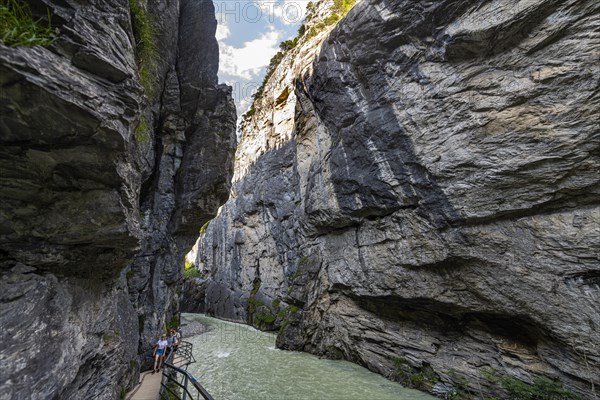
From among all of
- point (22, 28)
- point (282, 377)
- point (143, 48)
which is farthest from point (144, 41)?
point (282, 377)

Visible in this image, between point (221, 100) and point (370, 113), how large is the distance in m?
7.03

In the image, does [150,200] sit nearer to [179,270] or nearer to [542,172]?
[179,270]

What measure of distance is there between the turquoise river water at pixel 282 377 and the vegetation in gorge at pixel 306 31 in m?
22.8

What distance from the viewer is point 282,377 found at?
12234 mm

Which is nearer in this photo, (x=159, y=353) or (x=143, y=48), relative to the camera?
(x=143, y=48)

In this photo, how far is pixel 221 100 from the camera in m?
13.0

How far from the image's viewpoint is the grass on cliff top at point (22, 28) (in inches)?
128

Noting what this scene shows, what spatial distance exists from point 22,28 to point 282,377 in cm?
1361

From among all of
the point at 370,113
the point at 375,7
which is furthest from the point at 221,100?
the point at 375,7

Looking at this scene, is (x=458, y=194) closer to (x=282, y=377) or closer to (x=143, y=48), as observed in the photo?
(x=282, y=377)

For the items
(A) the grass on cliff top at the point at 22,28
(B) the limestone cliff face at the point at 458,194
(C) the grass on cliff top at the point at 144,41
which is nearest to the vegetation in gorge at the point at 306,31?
(B) the limestone cliff face at the point at 458,194

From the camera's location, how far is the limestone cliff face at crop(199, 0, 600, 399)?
26.3 feet

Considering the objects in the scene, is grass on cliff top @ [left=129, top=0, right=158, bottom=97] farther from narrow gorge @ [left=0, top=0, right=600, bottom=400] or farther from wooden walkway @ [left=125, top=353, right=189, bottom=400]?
wooden walkway @ [left=125, top=353, right=189, bottom=400]

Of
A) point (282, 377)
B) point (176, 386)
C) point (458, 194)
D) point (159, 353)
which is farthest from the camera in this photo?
point (282, 377)
